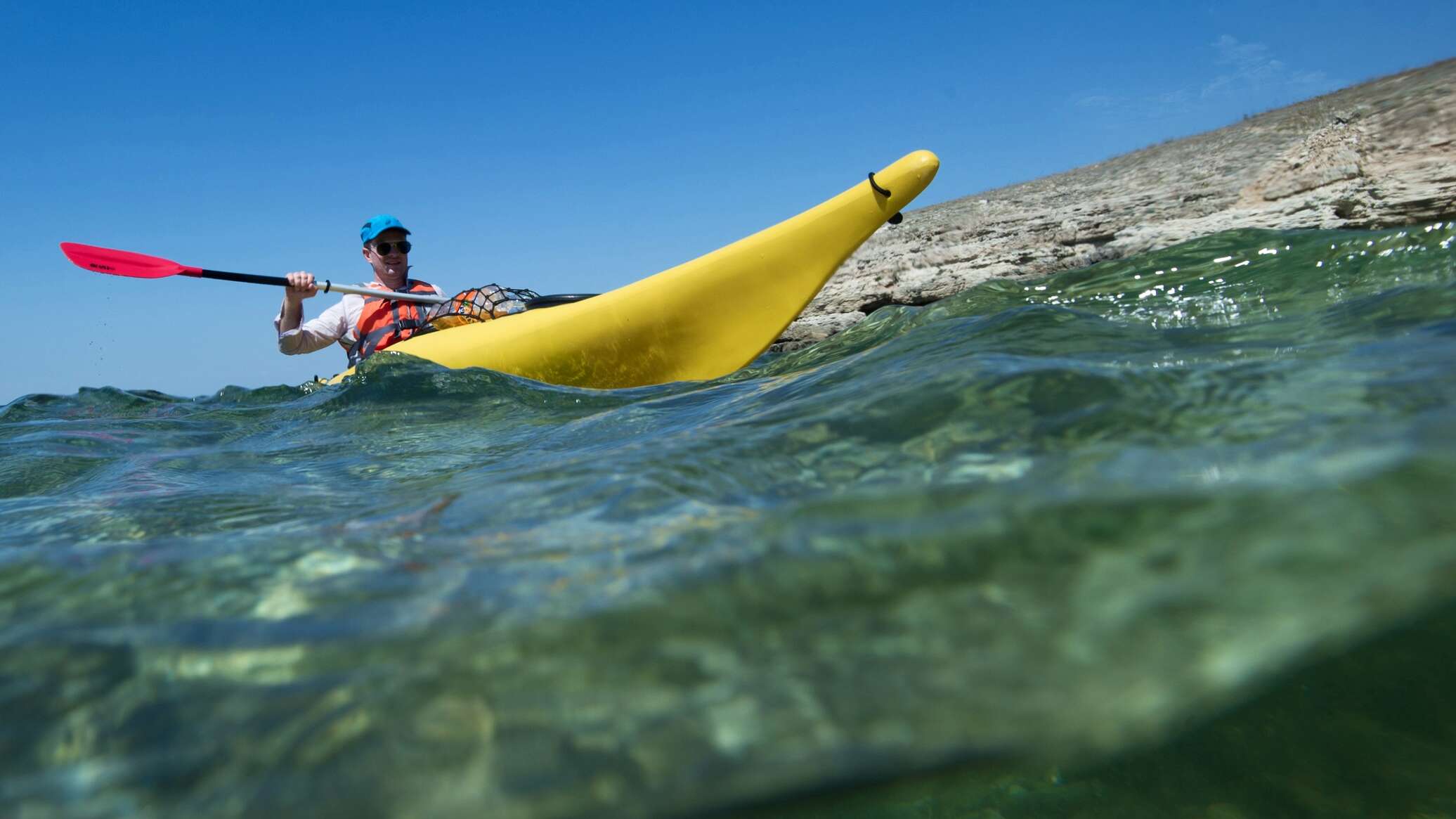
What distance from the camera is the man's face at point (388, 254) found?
6148 millimetres

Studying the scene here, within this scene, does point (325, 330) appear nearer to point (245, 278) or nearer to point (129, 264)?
point (245, 278)

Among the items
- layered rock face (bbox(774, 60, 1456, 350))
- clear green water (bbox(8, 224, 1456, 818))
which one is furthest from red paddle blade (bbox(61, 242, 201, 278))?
clear green water (bbox(8, 224, 1456, 818))

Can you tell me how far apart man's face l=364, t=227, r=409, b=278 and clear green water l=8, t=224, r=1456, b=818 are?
4888 mm

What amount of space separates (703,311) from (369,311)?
115 inches

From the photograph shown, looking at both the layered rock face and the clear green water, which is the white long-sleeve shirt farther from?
the clear green water

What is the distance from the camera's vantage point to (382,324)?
5.65 m

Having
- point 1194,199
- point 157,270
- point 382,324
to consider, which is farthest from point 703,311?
point 157,270

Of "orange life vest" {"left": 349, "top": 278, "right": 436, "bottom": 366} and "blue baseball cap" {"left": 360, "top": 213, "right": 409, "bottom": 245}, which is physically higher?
"blue baseball cap" {"left": 360, "top": 213, "right": 409, "bottom": 245}

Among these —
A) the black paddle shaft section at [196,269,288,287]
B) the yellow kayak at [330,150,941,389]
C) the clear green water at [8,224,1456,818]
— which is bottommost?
the clear green water at [8,224,1456,818]

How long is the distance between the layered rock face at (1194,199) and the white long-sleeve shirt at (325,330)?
3.54 metres

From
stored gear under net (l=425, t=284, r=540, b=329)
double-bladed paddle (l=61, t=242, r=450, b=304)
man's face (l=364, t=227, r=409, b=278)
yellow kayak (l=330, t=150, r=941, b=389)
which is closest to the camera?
yellow kayak (l=330, t=150, r=941, b=389)

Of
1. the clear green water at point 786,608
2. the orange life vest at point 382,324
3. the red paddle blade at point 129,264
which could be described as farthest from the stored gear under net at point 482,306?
the clear green water at point 786,608

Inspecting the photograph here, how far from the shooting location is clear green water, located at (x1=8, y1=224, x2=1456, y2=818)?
2.54 ft

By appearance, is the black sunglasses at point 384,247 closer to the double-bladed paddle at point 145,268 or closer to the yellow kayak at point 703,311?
the double-bladed paddle at point 145,268
